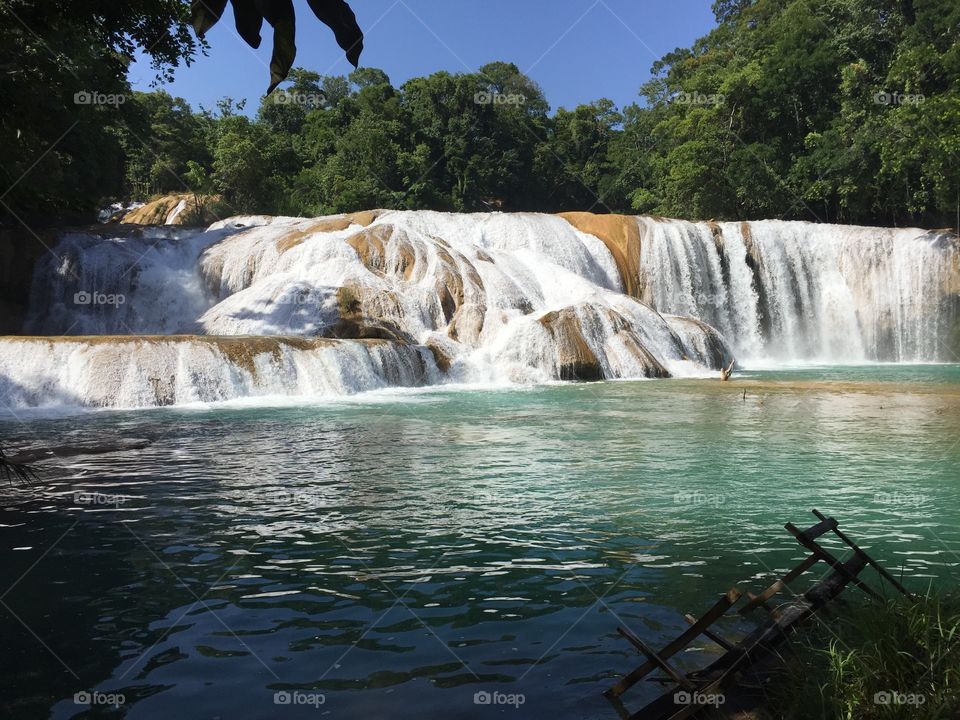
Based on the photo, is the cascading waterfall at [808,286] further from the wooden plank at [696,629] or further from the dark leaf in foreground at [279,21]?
the dark leaf in foreground at [279,21]

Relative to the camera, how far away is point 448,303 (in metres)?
24.3

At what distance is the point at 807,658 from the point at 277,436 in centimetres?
959

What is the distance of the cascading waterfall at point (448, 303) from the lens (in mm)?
17500

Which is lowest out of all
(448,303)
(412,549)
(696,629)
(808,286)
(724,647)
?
(412,549)

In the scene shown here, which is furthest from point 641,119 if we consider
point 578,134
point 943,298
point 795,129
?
point 943,298

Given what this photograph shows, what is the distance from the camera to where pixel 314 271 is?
2467 centimetres

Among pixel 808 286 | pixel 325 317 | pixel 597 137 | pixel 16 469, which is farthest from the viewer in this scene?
pixel 597 137

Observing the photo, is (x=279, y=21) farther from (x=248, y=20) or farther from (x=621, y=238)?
(x=621, y=238)

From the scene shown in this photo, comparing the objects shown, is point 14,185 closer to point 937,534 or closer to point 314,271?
point 937,534

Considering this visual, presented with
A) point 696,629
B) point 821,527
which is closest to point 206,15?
point 696,629

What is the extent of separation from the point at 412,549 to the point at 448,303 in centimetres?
1843

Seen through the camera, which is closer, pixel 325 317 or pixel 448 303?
pixel 325 317

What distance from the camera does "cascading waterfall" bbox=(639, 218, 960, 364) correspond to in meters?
31.2

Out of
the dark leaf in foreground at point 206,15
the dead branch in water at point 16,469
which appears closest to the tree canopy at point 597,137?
the dead branch in water at point 16,469
